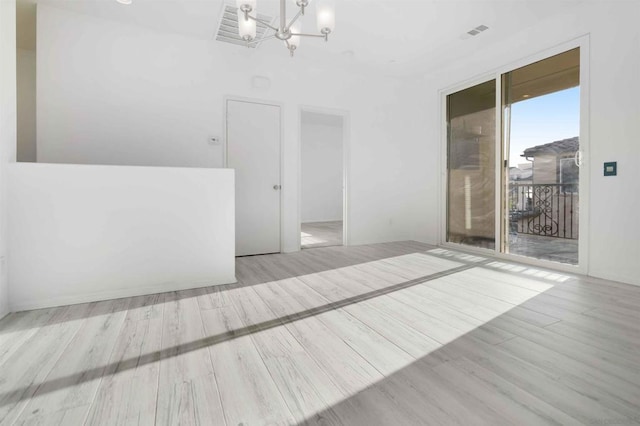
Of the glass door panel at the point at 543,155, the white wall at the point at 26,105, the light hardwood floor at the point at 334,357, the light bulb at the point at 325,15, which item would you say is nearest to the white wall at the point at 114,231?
the light hardwood floor at the point at 334,357

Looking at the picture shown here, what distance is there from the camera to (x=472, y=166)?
453 centimetres

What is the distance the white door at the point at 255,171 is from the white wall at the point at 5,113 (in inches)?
A: 87.1

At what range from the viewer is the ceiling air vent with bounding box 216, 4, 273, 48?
11.2 feet

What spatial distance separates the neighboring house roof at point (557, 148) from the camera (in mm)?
3344

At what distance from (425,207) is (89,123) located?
16.2 feet

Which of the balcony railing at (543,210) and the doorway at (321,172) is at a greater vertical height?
the doorway at (321,172)

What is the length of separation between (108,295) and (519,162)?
15.4 ft

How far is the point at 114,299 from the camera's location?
2.55 metres

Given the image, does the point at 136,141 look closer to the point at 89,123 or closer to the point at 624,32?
the point at 89,123

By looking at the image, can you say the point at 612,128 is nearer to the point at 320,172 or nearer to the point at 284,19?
the point at 284,19

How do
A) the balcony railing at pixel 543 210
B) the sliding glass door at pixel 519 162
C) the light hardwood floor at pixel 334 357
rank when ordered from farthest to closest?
the balcony railing at pixel 543 210 → the sliding glass door at pixel 519 162 → the light hardwood floor at pixel 334 357

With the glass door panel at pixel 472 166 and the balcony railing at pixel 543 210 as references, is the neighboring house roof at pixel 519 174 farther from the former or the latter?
the glass door panel at pixel 472 166

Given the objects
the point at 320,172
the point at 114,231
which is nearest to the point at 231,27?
the point at 114,231

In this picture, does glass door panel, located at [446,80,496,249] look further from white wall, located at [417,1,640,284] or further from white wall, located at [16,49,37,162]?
white wall, located at [16,49,37,162]
